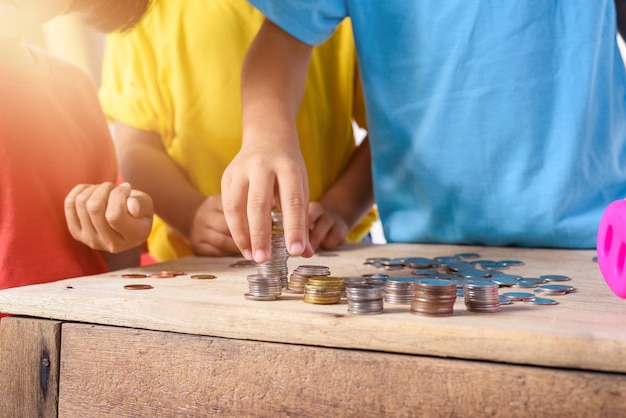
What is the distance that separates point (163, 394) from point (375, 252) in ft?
1.48

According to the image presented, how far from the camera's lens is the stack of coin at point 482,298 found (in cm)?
55

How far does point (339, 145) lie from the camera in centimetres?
132

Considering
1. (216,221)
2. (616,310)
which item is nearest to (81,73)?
(216,221)

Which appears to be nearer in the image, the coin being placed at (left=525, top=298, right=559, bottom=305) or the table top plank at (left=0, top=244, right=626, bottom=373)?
the table top plank at (left=0, top=244, right=626, bottom=373)

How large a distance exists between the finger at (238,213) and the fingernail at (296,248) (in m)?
0.06

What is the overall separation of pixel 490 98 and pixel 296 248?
1.56 ft

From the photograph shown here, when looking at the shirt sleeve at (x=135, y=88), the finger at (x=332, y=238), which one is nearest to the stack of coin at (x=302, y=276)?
the finger at (x=332, y=238)

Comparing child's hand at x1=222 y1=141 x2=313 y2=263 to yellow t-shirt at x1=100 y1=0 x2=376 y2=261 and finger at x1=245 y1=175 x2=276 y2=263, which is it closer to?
finger at x1=245 y1=175 x2=276 y2=263

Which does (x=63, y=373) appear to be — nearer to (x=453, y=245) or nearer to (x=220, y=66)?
(x=453, y=245)

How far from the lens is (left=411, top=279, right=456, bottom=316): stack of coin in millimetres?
536

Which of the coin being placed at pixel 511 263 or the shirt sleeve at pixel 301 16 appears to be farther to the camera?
the shirt sleeve at pixel 301 16

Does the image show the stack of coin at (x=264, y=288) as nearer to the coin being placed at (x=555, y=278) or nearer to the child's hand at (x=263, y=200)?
the child's hand at (x=263, y=200)

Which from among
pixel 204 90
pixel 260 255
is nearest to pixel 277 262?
pixel 260 255

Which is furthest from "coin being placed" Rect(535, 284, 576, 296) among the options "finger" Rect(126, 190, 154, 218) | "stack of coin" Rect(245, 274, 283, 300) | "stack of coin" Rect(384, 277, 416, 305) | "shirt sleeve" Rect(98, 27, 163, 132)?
"shirt sleeve" Rect(98, 27, 163, 132)
